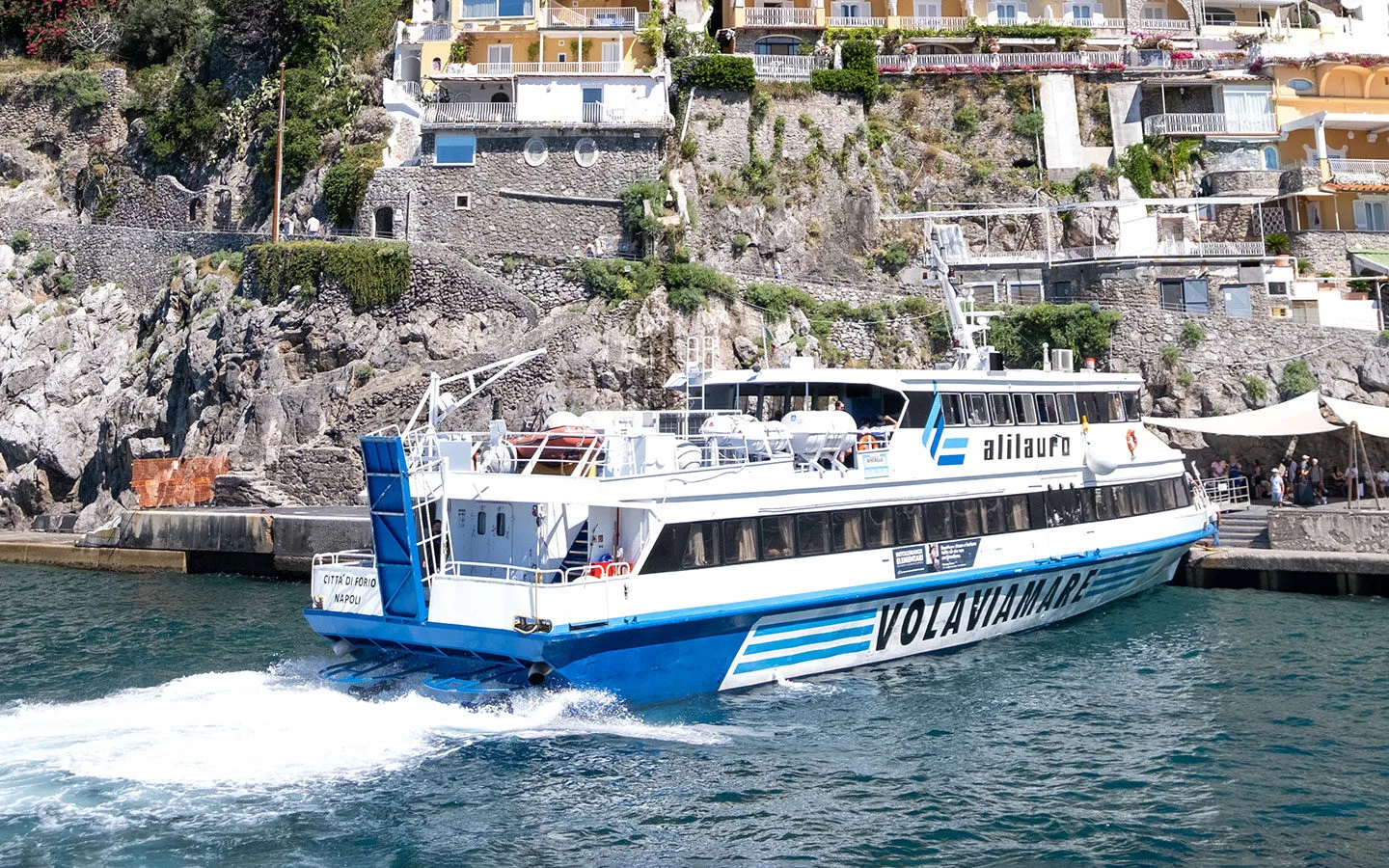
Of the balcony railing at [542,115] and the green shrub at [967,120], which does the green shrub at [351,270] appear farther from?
the green shrub at [967,120]

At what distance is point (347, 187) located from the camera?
37844mm

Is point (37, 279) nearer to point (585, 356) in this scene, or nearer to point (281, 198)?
point (281, 198)

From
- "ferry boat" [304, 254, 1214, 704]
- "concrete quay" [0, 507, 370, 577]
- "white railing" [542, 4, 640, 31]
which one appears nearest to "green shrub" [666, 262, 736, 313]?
"concrete quay" [0, 507, 370, 577]

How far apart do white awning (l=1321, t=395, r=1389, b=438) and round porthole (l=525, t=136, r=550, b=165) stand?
23968 millimetres

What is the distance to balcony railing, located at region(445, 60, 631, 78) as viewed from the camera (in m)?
39.2

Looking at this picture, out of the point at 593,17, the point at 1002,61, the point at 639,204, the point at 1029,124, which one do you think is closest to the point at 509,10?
the point at 593,17

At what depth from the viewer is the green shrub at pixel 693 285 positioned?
110ft

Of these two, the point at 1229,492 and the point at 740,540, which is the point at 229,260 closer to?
the point at 740,540

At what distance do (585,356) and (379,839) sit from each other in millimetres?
22352

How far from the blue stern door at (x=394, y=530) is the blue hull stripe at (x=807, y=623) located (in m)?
4.74

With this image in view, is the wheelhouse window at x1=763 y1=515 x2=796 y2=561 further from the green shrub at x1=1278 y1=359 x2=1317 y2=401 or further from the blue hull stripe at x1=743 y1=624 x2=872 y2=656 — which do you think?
the green shrub at x1=1278 y1=359 x2=1317 y2=401

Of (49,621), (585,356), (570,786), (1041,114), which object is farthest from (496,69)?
(570,786)

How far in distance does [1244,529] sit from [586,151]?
23194 millimetres

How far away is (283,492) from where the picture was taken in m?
30.3
